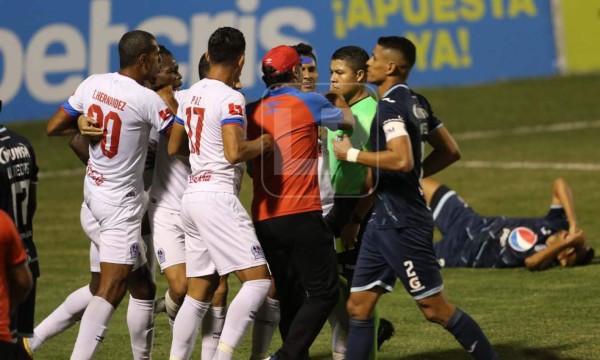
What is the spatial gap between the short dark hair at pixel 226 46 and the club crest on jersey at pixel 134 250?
1427 mm

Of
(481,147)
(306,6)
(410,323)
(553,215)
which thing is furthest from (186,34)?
(410,323)

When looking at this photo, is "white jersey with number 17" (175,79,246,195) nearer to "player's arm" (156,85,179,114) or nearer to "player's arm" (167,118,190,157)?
"player's arm" (167,118,190,157)

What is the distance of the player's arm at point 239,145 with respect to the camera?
819 cm

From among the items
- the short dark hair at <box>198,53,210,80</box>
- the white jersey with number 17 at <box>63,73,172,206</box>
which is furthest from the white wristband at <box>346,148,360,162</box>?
the short dark hair at <box>198,53,210,80</box>

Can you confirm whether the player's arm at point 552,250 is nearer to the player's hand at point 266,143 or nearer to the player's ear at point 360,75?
the player's ear at point 360,75

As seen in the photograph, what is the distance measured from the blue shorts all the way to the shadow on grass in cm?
153

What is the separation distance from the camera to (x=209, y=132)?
846cm

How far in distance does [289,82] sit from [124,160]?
1.33m

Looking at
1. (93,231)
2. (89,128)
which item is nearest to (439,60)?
(93,231)

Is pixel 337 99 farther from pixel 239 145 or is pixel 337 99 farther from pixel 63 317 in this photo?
pixel 63 317

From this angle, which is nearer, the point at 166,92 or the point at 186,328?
the point at 186,328

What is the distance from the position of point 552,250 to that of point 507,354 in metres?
3.20

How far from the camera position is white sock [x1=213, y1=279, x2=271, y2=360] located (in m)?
8.43

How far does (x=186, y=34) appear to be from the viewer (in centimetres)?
2322
